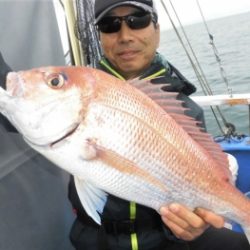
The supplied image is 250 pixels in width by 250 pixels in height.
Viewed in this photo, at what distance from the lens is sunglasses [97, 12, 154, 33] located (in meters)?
2.12

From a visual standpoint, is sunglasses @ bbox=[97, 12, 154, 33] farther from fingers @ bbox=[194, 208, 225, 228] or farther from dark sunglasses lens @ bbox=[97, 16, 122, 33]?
fingers @ bbox=[194, 208, 225, 228]

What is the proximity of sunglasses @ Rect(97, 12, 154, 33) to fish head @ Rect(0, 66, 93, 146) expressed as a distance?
0.77 meters

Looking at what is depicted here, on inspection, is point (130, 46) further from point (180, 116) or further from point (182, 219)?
point (182, 219)

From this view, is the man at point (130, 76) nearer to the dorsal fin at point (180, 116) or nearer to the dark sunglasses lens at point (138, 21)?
the dark sunglasses lens at point (138, 21)

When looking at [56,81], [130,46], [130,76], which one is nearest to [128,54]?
[130,46]

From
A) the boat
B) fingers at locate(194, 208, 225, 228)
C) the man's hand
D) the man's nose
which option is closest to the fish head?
A: the man's hand

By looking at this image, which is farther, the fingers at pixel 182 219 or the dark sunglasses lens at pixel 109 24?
the dark sunglasses lens at pixel 109 24

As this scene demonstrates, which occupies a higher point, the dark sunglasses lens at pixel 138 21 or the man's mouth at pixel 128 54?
the dark sunglasses lens at pixel 138 21

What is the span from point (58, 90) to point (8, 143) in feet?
2.81

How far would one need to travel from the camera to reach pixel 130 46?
2.17 m

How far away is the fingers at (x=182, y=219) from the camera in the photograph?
5.42ft

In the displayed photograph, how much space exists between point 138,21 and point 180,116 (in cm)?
69

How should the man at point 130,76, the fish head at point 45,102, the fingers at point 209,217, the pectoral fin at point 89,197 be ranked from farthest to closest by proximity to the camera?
the man at point 130,76, the fingers at point 209,217, the pectoral fin at point 89,197, the fish head at point 45,102

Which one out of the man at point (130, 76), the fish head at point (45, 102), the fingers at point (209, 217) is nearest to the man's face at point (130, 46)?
the man at point (130, 76)
